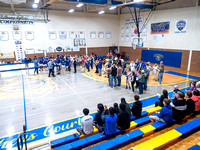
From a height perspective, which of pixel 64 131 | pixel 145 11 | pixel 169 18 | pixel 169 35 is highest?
pixel 145 11

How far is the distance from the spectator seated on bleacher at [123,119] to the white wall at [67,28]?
18790 millimetres

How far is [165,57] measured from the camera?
18672 mm

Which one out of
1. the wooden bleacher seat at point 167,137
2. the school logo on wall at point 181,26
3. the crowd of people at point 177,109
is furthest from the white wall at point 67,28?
the wooden bleacher seat at point 167,137

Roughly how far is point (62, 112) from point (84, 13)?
19306mm

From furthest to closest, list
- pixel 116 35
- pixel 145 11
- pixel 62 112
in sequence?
pixel 116 35
pixel 145 11
pixel 62 112

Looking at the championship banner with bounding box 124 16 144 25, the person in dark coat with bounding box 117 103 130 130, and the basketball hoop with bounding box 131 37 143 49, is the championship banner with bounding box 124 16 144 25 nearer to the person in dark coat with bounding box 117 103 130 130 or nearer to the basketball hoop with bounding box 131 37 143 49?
the basketball hoop with bounding box 131 37 143 49

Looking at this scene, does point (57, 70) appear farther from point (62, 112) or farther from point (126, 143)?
point (126, 143)

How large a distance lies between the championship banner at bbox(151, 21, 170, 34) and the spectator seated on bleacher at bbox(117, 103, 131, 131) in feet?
54.9

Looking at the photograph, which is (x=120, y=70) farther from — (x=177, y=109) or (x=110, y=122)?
(x=110, y=122)

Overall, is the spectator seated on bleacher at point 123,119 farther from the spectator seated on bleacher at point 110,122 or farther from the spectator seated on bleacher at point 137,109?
the spectator seated on bleacher at point 137,109

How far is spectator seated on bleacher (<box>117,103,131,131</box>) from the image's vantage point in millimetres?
4711

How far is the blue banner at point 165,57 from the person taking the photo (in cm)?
1747

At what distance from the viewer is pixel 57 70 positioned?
16.0 metres

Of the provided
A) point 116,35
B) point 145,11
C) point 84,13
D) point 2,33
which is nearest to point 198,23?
point 145,11
